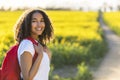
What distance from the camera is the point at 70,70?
1212 cm

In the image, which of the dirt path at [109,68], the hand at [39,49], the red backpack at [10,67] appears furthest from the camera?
the dirt path at [109,68]

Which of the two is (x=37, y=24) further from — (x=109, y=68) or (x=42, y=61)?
(x=109, y=68)

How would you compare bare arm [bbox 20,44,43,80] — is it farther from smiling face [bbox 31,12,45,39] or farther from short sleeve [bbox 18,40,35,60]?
smiling face [bbox 31,12,45,39]

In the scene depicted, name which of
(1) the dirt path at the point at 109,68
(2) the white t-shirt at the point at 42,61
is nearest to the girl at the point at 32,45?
(2) the white t-shirt at the point at 42,61

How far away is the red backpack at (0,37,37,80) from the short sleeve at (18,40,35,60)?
1.5 inches

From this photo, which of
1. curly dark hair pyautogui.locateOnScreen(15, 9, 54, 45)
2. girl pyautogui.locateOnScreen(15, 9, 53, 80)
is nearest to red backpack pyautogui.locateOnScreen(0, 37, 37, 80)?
girl pyautogui.locateOnScreen(15, 9, 53, 80)

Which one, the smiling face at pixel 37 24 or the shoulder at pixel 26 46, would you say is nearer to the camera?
the shoulder at pixel 26 46

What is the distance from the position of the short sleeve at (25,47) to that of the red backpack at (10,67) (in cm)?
4

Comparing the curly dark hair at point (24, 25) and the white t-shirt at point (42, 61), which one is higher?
the curly dark hair at point (24, 25)

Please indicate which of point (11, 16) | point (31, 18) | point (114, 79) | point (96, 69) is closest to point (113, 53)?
point (96, 69)

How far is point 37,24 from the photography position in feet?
12.2

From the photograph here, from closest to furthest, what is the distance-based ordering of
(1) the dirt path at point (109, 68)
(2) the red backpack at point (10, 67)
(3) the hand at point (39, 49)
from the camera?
(2) the red backpack at point (10, 67)
(3) the hand at point (39, 49)
(1) the dirt path at point (109, 68)

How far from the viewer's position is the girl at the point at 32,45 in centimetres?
354

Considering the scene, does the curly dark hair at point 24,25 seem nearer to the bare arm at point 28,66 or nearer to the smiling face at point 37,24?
the smiling face at point 37,24
